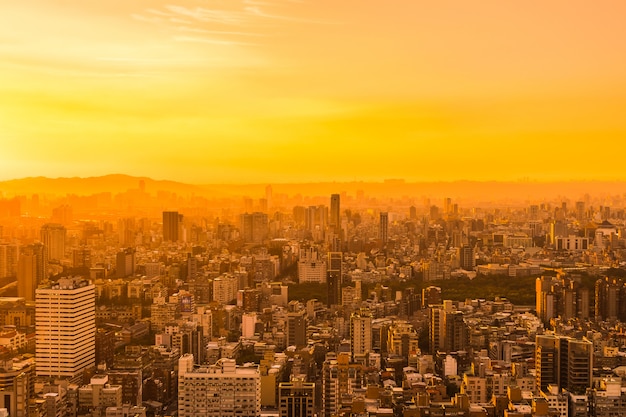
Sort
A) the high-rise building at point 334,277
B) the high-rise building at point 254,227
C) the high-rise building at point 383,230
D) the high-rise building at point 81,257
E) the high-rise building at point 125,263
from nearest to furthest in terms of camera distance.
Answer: the high-rise building at point 81,257
the high-rise building at point 125,263
the high-rise building at point 334,277
the high-rise building at point 254,227
the high-rise building at point 383,230

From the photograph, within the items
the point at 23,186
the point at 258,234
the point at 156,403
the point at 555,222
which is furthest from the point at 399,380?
the point at 555,222

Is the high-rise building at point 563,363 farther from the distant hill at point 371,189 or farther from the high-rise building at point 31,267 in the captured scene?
the high-rise building at point 31,267

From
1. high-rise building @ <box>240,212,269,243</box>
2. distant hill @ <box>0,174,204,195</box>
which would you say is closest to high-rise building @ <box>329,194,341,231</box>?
high-rise building @ <box>240,212,269,243</box>

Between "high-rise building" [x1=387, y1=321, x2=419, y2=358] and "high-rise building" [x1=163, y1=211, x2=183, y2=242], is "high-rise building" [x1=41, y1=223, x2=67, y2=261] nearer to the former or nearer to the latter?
"high-rise building" [x1=163, y1=211, x2=183, y2=242]

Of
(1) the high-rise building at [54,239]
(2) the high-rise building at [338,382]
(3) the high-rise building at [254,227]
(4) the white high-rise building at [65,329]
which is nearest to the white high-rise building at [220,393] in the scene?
(2) the high-rise building at [338,382]

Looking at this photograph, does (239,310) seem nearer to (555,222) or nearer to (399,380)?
(399,380)

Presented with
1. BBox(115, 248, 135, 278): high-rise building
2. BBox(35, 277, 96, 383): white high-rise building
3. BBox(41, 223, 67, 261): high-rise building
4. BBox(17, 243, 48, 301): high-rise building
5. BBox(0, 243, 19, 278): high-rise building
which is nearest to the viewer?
BBox(35, 277, 96, 383): white high-rise building

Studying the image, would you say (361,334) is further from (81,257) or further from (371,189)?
(81,257)
